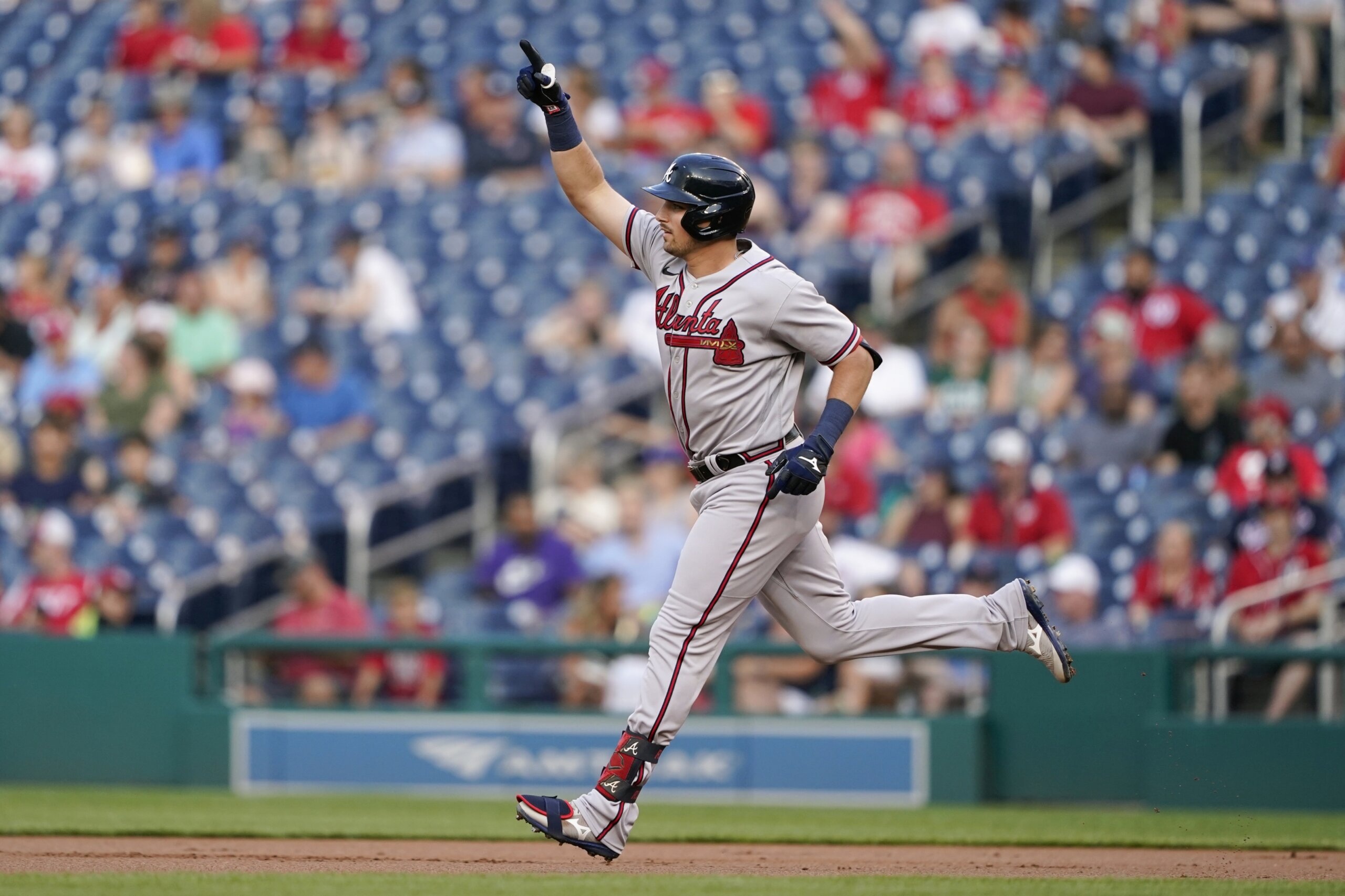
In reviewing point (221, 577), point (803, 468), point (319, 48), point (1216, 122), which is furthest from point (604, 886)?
point (319, 48)

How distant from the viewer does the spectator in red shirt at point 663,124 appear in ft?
40.8

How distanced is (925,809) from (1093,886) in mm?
3440

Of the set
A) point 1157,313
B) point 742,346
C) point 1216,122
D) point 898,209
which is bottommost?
point 742,346

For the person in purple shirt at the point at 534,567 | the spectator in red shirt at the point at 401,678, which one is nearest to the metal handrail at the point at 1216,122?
the person in purple shirt at the point at 534,567

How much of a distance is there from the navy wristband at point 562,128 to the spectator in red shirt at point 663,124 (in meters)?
6.50

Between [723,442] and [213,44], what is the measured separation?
32.5 feet

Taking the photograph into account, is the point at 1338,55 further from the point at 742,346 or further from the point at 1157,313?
the point at 742,346

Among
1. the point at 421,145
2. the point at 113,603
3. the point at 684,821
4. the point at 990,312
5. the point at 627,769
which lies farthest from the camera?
the point at 421,145

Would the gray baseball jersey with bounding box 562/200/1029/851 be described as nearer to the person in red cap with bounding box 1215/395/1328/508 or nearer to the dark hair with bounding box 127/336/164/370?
the person in red cap with bounding box 1215/395/1328/508

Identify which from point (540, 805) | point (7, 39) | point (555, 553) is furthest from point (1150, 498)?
point (7, 39)

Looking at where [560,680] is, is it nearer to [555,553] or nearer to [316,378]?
[555,553]

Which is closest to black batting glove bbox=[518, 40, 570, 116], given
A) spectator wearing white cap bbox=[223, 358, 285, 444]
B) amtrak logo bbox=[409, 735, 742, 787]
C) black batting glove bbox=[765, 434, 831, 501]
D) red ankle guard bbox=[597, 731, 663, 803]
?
black batting glove bbox=[765, 434, 831, 501]

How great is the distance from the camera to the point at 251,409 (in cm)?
1152

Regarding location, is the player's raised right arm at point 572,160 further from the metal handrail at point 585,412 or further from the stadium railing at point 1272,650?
the metal handrail at point 585,412
